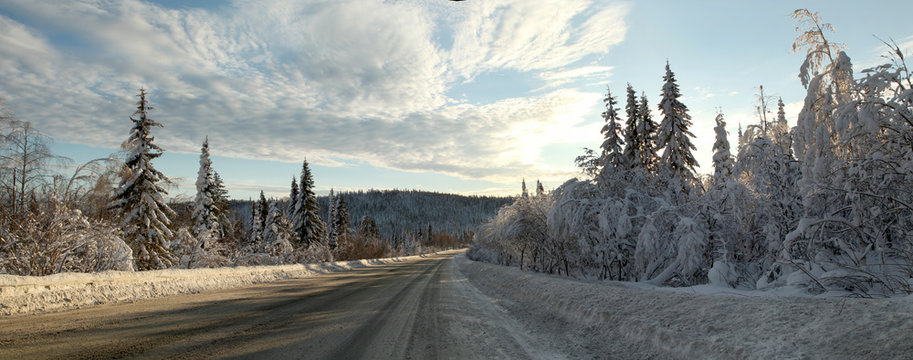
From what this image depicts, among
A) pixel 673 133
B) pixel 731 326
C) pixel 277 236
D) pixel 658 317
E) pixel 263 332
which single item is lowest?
pixel 263 332

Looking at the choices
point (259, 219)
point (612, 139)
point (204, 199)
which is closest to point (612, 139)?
point (612, 139)

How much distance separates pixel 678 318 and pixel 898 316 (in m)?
2.44

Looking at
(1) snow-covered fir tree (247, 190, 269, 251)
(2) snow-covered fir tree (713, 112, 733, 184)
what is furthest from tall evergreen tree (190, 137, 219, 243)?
(2) snow-covered fir tree (713, 112, 733, 184)

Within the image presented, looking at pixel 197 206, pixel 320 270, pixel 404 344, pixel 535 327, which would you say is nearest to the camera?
A: pixel 404 344

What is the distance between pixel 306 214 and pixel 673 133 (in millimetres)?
34559

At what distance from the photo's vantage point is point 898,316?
4379mm

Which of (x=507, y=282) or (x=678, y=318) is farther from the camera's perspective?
(x=507, y=282)

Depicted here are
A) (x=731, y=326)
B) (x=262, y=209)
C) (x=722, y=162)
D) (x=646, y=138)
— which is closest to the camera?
(x=731, y=326)

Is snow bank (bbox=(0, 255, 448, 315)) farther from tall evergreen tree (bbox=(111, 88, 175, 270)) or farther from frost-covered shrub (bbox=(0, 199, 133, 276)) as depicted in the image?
tall evergreen tree (bbox=(111, 88, 175, 270))

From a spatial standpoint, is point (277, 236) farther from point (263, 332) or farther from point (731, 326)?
point (731, 326)

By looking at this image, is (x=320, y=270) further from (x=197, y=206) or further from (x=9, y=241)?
(x=9, y=241)

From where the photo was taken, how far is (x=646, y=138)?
25.8m

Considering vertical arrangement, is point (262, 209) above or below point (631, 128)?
below

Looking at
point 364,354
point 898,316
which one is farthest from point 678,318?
point 364,354
